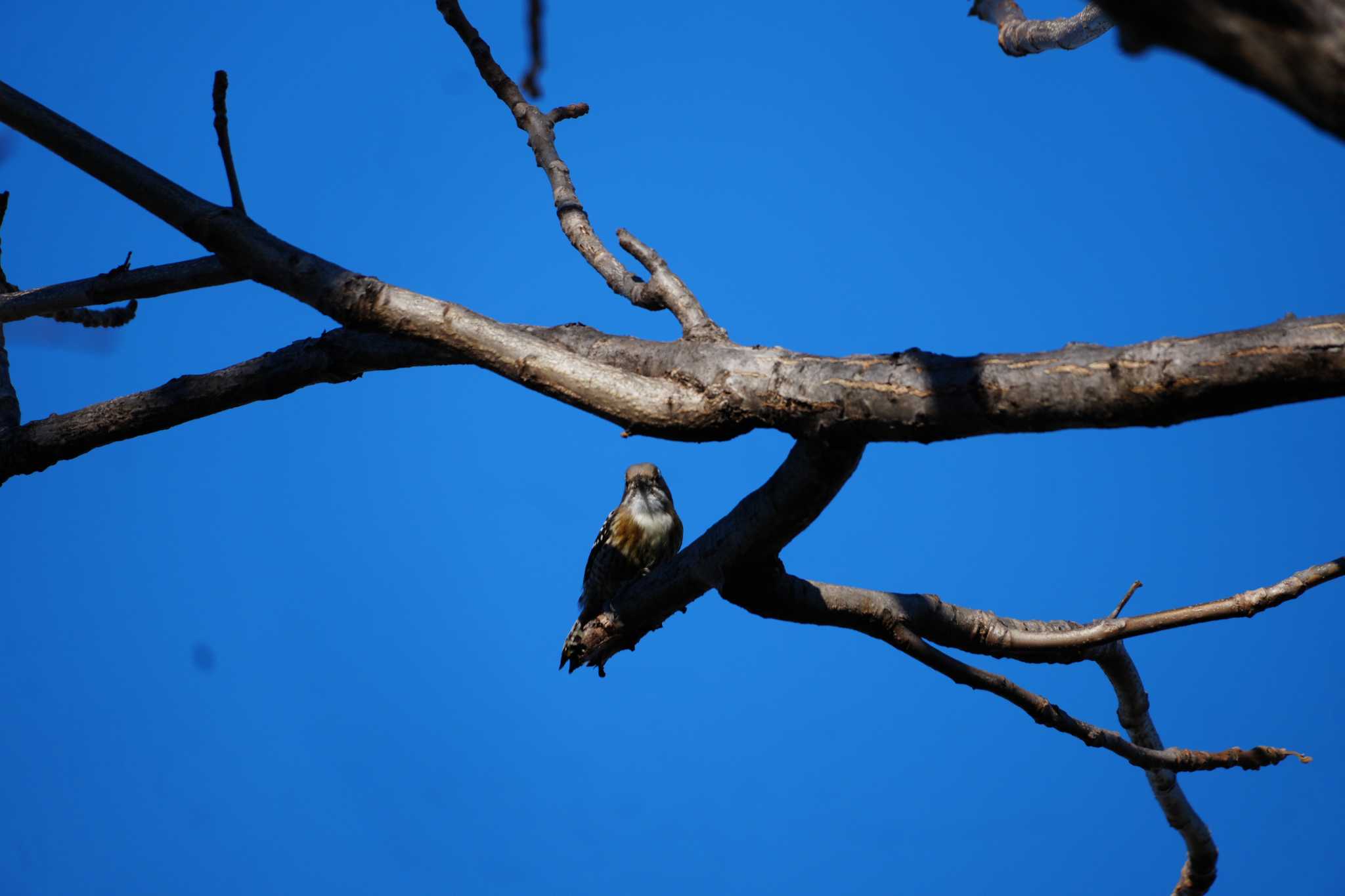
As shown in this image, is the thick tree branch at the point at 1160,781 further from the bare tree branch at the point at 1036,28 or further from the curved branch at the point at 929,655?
the bare tree branch at the point at 1036,28

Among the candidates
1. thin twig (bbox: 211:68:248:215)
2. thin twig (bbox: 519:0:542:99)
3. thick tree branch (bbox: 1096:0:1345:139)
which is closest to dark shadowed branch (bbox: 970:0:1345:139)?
thick tree branch (bbox: 1096:0:1345:139)

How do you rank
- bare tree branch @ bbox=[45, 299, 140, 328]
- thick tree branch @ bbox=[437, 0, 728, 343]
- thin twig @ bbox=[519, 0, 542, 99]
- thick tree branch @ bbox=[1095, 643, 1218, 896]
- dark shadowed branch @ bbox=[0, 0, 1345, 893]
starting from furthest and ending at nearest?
bare tree branch @ bbox=[45, 299, 140, 328]
thick tree branch @ bbox=[1095, 643, 1218, 896]
thick tree branch @ bbox=[437, 0, 728, 343]
dark shadowed branch @ bbox=[0, 0, 1345, 893]
thin twig @ bbox=[519, 0, 542, 99]

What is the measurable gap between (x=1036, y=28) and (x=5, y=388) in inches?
126

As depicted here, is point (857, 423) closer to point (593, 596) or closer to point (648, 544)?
point (648, 544)

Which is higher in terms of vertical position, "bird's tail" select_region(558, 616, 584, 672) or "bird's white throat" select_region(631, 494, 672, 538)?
"bird's white throat" select_region(631, 494, 672, 538)

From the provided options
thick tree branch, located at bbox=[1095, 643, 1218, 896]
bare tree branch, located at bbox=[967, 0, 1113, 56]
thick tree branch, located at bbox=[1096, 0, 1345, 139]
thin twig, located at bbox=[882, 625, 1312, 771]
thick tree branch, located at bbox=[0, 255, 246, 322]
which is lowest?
thick tree branch, located at bbox=[1096, 0, 1345, 139]

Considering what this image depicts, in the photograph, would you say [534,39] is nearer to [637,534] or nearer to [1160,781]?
[1160,781]

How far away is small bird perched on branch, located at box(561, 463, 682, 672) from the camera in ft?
12.4

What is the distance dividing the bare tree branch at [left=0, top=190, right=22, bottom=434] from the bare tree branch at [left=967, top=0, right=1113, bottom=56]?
10.1 feet

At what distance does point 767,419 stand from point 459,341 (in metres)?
0.56

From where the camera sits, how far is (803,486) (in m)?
1.73

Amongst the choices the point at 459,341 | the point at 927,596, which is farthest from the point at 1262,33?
the point at 927,596

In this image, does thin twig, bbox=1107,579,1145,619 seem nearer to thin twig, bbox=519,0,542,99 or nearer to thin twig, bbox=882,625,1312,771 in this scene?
thin twig, bbox=882,625,1312,771

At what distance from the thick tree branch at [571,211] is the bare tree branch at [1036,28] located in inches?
56.4
